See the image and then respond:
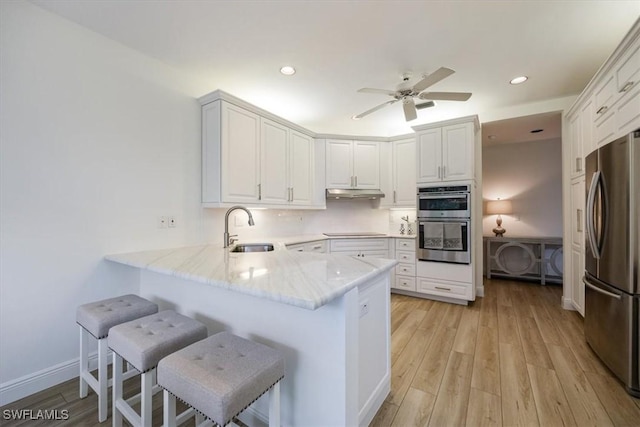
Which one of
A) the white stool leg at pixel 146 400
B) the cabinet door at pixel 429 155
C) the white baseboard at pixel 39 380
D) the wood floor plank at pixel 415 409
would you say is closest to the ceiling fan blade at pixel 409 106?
the cabinet door at pixel 429 155

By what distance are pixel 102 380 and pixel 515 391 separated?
252 centimetres

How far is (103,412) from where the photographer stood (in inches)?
59.7

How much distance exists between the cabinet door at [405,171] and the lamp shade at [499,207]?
225 centimetres

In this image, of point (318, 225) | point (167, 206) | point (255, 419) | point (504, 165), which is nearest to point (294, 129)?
point (318, 225)

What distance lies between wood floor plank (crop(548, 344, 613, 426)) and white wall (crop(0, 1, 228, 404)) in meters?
→ 3.21

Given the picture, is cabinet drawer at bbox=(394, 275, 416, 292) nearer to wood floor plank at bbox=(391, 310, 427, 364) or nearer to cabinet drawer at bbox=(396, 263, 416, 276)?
cabinet drawer at bbox=(396, 263, 416, 276)

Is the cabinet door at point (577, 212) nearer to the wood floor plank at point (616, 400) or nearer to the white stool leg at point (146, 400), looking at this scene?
the wood floor plank at point (616, 400)

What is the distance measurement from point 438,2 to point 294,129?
2145mm

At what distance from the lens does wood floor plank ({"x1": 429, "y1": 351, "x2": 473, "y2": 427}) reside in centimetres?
154

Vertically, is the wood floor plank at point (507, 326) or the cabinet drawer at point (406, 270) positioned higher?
the cabinet drawer at point (406, 270)

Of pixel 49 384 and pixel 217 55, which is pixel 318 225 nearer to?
pixel 217 55

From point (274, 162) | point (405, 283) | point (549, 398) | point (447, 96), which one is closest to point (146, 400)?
point (549, 398)

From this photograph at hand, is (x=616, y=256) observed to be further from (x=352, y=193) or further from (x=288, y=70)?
(x=288, y=70)

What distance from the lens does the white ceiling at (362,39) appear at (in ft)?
6.11
